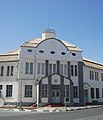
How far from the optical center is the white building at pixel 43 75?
36.7m

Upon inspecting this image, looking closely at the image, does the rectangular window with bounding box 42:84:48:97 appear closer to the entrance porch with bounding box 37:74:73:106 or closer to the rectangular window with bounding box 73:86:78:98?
the entrance porch with bounding box 37:74:73:106

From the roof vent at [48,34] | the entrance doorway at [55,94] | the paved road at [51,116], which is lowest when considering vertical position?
the paved road at [51,116]

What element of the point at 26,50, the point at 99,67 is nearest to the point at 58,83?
the point at 26,50

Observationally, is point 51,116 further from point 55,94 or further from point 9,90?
point 9,90

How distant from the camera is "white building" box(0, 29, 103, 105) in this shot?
120ft

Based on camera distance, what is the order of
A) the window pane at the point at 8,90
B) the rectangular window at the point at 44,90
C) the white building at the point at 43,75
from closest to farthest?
1. the rectangular window at the point at 44,90
2. the white building at the point at 43,75
3. the window pane at the point at 8,90

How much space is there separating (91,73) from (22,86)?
52.0 feet

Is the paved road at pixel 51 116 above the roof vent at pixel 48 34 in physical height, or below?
below

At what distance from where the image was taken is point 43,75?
38094mm

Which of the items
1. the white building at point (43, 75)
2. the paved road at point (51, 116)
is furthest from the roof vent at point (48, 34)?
the paved road at point (51, 116)

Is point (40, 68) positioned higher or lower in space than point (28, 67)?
lower

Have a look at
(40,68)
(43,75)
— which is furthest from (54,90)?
(40,68)

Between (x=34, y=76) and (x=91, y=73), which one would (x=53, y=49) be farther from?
(x=91, y=73)

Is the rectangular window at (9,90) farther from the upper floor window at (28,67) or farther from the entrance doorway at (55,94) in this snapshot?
the entrance doorway at (55,94)
